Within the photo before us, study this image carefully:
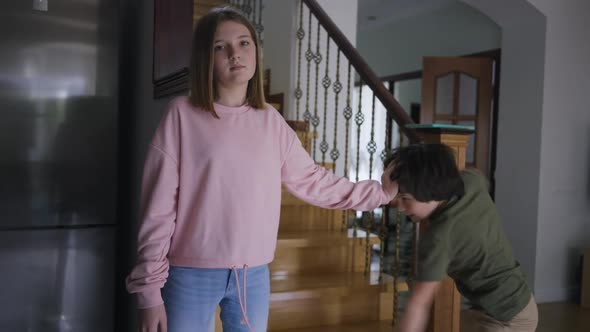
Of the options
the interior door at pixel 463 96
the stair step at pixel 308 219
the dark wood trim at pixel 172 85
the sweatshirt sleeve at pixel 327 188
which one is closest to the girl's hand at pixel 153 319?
the sweatshirt sleeve at pixel 327 188

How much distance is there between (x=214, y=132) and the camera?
1.18 m

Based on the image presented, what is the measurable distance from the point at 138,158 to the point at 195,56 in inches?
51.9

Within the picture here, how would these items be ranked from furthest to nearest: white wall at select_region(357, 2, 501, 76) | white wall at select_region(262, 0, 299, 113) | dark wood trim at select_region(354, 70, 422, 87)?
dark wood trim at select_region(354, 70, 422, 87)
white wall at select_region(357, 2, 501, 76)
white wall at select_region(262, 0, 299, 113)

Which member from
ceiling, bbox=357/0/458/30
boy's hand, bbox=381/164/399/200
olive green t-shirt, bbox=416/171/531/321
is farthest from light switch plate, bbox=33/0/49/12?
ceiling, bbox=357/0/458/30

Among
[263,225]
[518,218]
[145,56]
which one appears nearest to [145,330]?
[263,225]

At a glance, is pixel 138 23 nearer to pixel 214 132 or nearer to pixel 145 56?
pixel 145 56

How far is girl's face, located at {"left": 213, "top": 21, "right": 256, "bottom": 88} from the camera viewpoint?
1180 millimetres

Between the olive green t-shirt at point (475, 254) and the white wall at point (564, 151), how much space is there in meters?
3.14

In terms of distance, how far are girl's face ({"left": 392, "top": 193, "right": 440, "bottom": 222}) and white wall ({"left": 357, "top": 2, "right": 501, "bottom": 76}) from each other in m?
4.39

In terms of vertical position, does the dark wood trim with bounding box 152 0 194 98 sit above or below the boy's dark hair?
above

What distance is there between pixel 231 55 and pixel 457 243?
2.27ft

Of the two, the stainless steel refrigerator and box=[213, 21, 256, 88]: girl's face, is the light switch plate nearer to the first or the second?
the stainless steel refrigerator

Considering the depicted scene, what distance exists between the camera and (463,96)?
5.04m

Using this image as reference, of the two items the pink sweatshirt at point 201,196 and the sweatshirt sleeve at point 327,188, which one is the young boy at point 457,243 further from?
the pink sweatshirt at point 201,196
